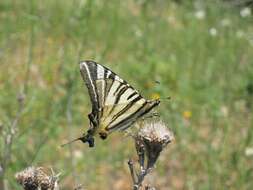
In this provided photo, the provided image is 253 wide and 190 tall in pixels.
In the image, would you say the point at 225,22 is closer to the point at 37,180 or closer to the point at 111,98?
the point at 111,98

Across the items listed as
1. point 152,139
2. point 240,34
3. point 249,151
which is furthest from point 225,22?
point 152,139

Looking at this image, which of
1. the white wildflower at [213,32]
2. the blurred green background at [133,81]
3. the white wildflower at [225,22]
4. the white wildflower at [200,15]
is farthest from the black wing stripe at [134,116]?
the white wildflower at [200,15]

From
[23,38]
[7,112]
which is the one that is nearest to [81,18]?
[7,112]

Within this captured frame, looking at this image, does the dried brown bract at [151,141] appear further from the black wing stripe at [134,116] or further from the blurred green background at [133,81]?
the blurred green background at [133,81]

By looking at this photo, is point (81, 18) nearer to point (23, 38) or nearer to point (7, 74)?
point (7, 74)

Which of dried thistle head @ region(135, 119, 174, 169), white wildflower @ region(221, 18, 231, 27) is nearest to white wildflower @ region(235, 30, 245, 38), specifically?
white wildflower @ region(221, 18, 231, 27)

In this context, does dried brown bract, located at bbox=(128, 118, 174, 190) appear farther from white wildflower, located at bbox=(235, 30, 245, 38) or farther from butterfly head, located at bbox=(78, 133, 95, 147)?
white wildflower, located at bbox=(235, 30, 245, 38)
